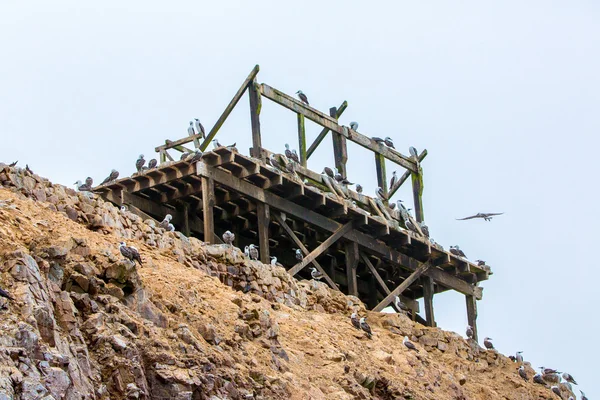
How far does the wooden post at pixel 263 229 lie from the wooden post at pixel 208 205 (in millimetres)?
1674

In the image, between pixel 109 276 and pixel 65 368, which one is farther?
pixel 109 276

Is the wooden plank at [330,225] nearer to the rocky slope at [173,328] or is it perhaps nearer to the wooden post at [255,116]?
the wooden post at [255,116]

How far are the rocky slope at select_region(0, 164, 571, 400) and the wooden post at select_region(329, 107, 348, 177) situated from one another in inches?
275

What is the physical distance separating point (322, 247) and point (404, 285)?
4.01m

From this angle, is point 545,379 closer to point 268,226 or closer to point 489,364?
point 489,364

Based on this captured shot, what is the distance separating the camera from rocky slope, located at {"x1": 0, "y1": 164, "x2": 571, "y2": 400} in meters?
24.4

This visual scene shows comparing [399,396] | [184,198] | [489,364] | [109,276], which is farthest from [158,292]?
[489,364]

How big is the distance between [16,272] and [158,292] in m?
4.77

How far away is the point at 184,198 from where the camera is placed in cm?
3981

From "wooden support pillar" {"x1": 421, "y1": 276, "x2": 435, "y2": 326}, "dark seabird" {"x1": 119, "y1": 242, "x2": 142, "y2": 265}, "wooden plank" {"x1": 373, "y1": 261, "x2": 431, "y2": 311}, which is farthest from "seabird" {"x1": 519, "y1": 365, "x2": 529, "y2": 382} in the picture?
"dark seabird" {"x1": 119, "y1": 242, "x2": 142, "y2": 265}

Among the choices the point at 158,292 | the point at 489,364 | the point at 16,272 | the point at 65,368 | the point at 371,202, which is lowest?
the point at 65,368

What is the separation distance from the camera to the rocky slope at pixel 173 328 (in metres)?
24.4

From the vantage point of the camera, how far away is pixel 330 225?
41750mm

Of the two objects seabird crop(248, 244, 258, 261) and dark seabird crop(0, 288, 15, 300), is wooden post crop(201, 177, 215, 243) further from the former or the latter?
dark seabird crop(0, 288, 15, 300)
